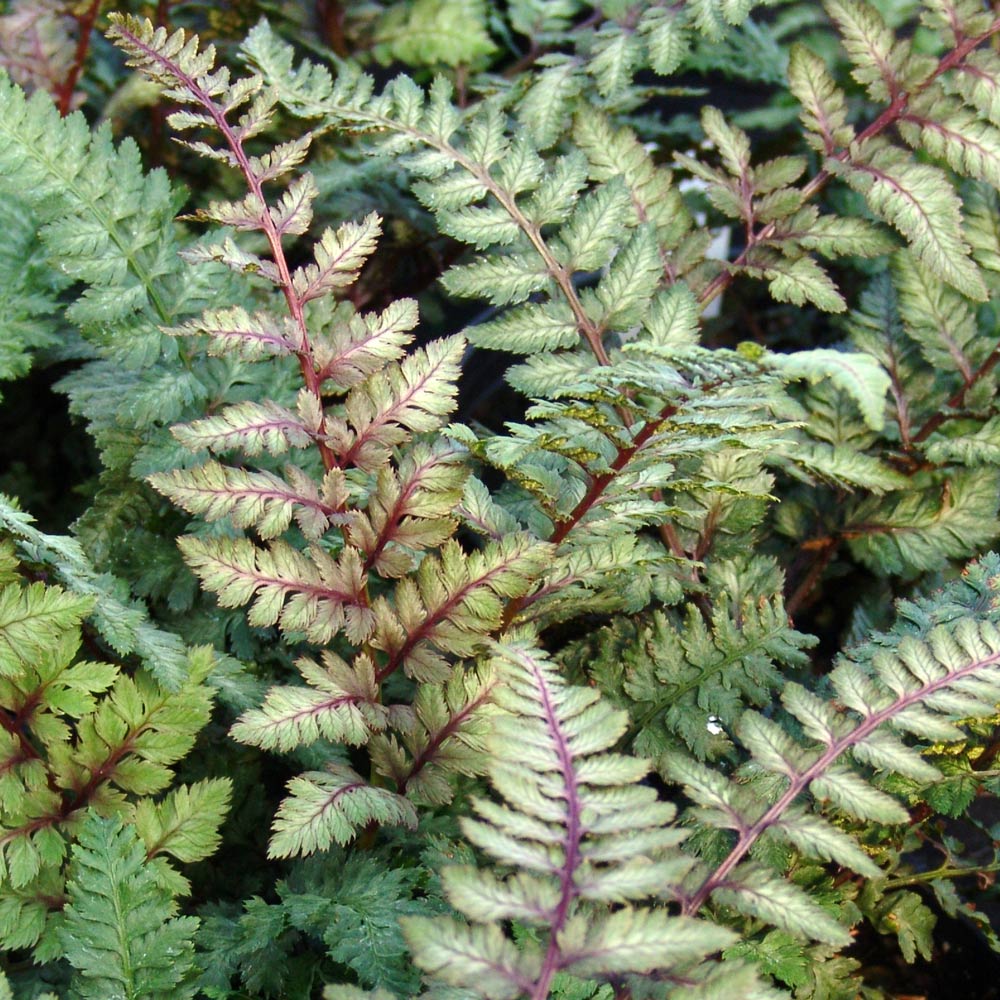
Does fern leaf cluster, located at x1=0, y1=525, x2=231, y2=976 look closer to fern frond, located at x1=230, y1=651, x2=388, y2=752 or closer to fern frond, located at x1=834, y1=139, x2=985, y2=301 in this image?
fern frond, located at x1=230, y1=651, x2=388, y2=752

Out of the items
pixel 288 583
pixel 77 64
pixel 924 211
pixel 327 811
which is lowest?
pixel 327 811

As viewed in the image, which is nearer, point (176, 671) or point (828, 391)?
point (176, 671)

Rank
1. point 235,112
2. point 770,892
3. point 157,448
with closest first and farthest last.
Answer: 1. point 770,892
2. point 157,448
3. point 235,112

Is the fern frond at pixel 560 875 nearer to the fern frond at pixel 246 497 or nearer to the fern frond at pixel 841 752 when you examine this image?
the fern frond at pixel 841 752

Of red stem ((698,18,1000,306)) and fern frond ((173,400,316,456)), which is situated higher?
red stem ((698,18,1000,306))

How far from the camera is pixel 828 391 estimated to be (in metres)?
1.20

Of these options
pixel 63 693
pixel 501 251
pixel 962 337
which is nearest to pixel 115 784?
pixel 63 693

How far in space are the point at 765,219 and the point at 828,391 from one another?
21 cm

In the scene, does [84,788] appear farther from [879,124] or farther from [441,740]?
[879,124]

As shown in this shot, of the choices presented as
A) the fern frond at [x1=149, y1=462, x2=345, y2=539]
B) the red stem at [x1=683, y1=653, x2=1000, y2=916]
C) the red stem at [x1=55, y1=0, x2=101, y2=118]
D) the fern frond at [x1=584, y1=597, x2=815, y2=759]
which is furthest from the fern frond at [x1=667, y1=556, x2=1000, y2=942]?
the red stem at [x1=55, y1=0, x2=101, y2=118]

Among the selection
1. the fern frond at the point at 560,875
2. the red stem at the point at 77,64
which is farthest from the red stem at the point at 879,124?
the red stem at the point at 77,64

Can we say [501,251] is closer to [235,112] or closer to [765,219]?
[765,219]

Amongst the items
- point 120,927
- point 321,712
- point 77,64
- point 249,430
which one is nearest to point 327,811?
point 321,712

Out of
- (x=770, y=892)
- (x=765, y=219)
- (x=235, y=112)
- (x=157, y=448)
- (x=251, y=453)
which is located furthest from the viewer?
(x=235, y=112)
